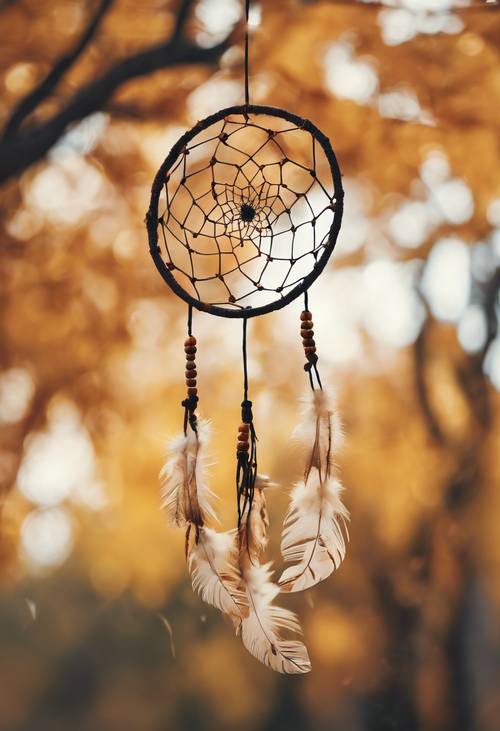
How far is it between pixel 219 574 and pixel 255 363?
45.6 inches

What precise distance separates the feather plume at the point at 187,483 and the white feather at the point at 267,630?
11 cm

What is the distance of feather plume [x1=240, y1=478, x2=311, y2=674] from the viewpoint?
880 millimetres

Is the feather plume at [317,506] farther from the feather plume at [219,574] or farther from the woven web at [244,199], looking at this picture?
the woven web at [244,199]

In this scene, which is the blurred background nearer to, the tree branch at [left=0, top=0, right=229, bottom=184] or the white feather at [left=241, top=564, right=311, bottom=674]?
the tree branch at [left=0, top=0, right=229, bottom=184]

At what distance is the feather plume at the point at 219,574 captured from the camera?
89 cm

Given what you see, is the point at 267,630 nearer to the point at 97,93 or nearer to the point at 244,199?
the point at 244,199

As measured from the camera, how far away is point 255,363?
2.02 meters

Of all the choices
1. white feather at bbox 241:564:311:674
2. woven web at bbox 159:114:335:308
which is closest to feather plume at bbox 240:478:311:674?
white feather at bbox 241:564:311:674

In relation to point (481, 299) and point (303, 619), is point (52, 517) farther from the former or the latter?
point (481, 299)

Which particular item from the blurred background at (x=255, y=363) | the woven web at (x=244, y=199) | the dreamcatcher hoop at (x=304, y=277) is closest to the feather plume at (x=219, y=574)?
the dreamcatcher hoop at (x=304, y=277)

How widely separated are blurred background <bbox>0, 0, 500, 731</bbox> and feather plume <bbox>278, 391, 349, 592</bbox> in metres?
0.87

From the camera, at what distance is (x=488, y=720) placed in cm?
212

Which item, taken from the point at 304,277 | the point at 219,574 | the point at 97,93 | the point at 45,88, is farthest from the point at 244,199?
the point at 219,574

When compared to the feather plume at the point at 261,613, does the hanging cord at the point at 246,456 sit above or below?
above
